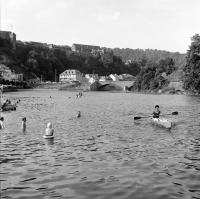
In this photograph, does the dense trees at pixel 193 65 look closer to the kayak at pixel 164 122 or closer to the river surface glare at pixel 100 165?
the kayak at pixel 164 122

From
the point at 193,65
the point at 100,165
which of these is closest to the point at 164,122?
the point at 100,165

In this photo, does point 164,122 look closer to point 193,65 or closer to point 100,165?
point 100,165

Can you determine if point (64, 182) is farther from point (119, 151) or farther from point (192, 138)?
point (192, 138)

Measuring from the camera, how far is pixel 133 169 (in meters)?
26.1

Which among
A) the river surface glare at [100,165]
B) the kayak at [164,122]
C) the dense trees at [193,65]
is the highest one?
the dense trees at [193,65]

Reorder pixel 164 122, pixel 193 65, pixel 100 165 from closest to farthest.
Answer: pixel 100 165 → pixel 164 122 → pixel 193 65

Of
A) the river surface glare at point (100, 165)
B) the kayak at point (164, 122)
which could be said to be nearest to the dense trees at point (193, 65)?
the kayak at point (164, 122)

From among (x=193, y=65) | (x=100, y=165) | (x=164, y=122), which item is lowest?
(x=100, y=165)

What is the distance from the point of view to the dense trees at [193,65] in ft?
489

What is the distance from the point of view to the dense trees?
489ft

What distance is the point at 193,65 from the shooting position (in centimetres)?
14925

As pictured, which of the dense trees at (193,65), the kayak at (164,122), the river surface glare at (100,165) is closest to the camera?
the river surface glare at (100,165)

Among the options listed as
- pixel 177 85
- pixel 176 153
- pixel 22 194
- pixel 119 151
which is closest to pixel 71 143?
pixel 119 151

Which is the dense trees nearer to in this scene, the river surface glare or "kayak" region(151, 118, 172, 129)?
"kayak" region(151, 118, 172, 129)
